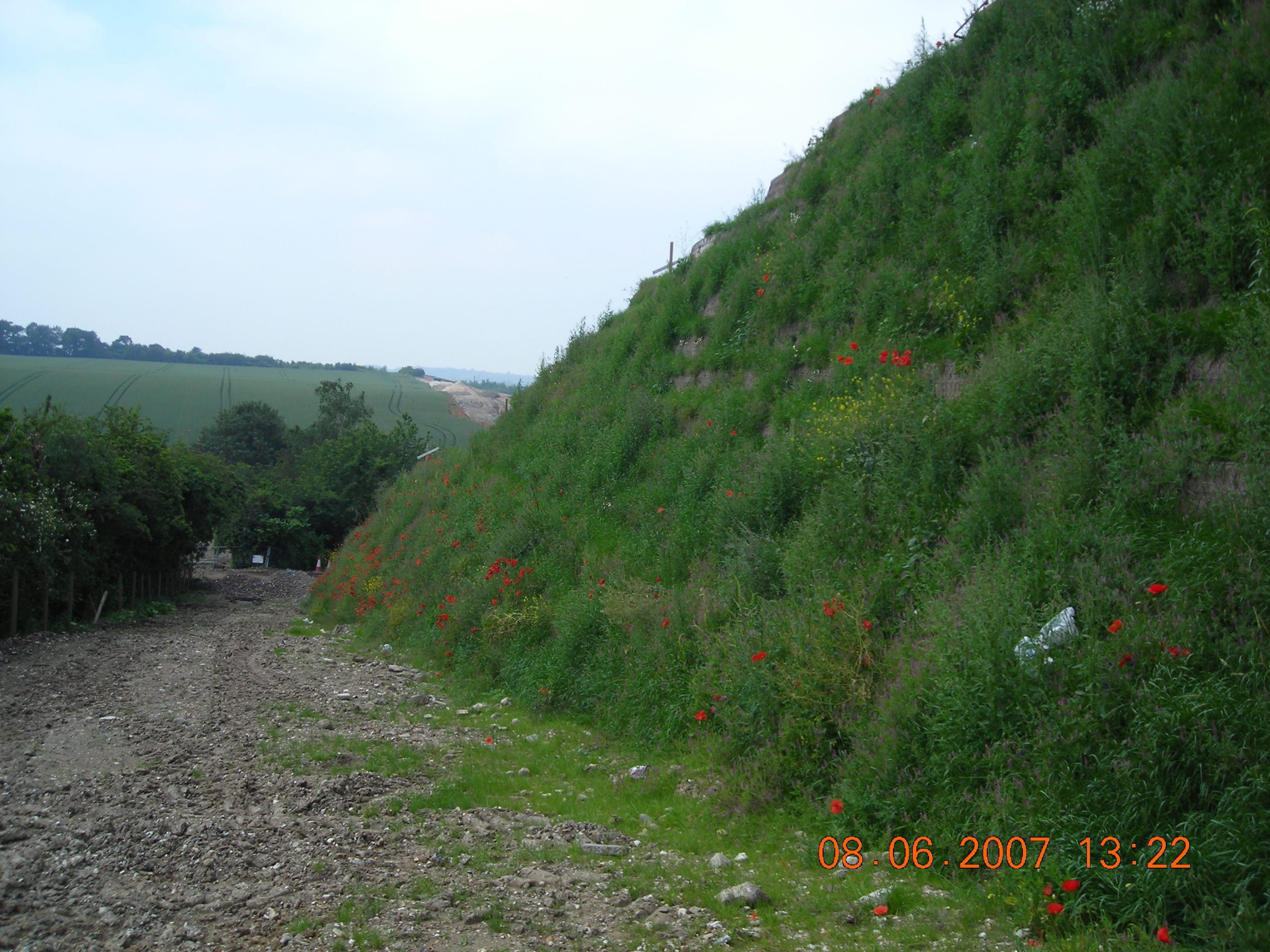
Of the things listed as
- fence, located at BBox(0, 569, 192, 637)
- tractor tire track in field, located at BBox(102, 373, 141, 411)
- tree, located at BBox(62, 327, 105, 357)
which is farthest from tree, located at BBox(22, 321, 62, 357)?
fence, located at BBox(0, 569, 192, 637)

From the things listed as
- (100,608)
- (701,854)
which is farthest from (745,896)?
(100,608)

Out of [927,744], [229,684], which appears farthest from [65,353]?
[927,744]

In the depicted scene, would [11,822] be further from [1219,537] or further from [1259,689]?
[1219,537]

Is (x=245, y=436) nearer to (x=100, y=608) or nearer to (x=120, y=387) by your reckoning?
(x=120, y=387)

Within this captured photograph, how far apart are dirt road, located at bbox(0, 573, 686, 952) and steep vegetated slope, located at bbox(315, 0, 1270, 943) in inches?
71.7

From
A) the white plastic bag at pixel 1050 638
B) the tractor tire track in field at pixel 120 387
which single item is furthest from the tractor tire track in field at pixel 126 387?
the white plastic bag at pixel 1050 638

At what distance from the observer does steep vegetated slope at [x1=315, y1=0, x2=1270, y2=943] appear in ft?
13.0

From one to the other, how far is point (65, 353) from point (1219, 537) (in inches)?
6366

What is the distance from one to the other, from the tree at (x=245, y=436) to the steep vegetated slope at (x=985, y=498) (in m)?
60.7

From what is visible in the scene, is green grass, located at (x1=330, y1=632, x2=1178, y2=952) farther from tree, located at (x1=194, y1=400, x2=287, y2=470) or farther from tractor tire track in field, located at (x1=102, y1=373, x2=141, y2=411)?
tractor tire track in field, located at (x1=102, y1=373, x2=141, y2=411)

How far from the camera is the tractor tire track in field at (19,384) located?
2758 inches

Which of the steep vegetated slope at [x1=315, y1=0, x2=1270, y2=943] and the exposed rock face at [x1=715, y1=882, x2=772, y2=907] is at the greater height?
the steep vegetated slope at [x1=315, y1=0, x2=1270, y2=943]

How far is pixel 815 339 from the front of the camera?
1008 cm
